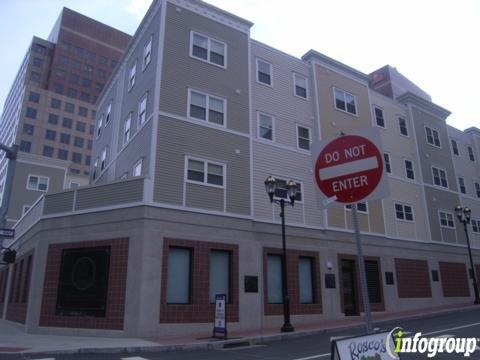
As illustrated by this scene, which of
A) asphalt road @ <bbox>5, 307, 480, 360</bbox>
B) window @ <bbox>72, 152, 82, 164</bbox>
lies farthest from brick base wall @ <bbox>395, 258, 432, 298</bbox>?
window @ <bbox>72, 152, 82, 164</bbox>

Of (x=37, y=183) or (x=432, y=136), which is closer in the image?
(x=432, y=136)

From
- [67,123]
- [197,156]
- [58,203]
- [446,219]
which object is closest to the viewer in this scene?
[58,203]

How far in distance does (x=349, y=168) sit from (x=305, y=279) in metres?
17.7

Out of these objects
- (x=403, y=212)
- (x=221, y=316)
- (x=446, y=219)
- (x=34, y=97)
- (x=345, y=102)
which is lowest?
(x=221, y=316)

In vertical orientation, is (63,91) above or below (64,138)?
above

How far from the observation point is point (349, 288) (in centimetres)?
2327

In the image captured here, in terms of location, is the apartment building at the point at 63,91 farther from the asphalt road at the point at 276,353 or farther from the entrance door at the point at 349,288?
the asphalt road at the point at 276,353

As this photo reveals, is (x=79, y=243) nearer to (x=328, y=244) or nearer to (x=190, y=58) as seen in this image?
(x=190, y=58)

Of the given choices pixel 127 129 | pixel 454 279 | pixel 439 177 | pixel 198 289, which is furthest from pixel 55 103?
pixel 454 279

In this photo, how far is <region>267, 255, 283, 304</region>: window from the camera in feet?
64.8

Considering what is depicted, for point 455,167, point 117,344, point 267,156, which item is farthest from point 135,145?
point 455,167

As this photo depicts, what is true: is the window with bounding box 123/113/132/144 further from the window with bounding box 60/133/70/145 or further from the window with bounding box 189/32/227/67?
the window with bounding box 60/133/70/145

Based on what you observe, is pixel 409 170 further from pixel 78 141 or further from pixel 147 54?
pixel 78 141

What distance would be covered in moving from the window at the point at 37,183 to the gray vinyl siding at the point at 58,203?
84.2ft
